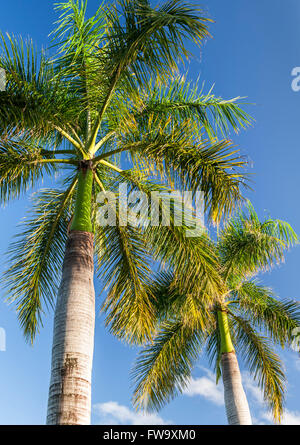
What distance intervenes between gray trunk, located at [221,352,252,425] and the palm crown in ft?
13.3

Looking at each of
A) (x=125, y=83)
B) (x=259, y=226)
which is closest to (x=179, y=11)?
(x=125, y=83)

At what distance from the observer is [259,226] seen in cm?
1216

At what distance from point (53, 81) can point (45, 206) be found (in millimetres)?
2809

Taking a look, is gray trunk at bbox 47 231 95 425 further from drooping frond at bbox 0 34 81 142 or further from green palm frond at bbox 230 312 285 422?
green palm frond at bbox 230 312 285 422

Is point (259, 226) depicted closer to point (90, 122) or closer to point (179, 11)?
point (90, 122)

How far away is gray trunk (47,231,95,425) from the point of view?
528 cm

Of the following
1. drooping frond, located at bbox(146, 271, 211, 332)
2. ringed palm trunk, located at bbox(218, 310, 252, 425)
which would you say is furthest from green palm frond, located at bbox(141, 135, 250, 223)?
ringed palm trunk, located at bbox(218, 310, 252, 425)

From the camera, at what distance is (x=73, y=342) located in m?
5.78

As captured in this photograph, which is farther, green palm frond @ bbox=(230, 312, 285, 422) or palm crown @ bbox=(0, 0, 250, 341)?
green palm frond @ bbox=(230, 312, 285, 422)

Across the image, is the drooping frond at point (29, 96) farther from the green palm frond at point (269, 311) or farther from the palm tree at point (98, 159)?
the green palm frond at point (269, 311)

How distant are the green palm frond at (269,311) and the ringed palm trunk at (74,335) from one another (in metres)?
7.42

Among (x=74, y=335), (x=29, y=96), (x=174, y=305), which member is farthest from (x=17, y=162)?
(x=174, y=305)

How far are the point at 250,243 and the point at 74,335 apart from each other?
24.2ft

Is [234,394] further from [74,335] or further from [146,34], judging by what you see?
[146,34]
